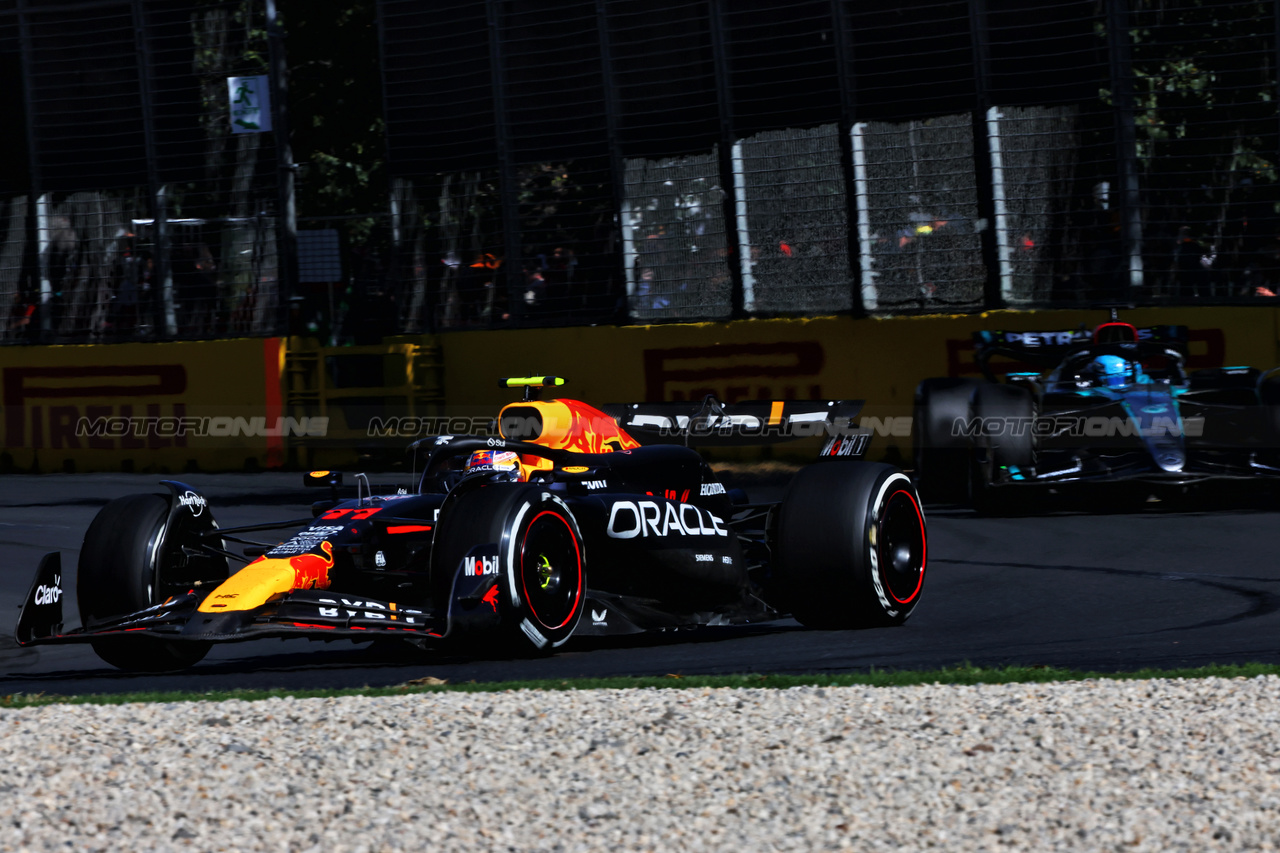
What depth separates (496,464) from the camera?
26.5ft

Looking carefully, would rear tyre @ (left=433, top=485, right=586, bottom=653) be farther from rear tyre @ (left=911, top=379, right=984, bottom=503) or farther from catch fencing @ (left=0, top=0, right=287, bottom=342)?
catch fencing @ (left=0, top=0, right=287, bottom=342)

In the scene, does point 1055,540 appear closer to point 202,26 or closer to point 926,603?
point 926,603

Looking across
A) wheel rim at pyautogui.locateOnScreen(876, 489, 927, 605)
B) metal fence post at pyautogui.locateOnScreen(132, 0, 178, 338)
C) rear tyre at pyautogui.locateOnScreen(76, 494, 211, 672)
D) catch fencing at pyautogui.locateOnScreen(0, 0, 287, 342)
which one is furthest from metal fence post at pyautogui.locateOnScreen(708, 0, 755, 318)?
rear tyre at pyautogui.locateOnScreen(76, 494, 211, 672)

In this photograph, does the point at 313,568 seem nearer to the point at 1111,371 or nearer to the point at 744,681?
the point at 744,681

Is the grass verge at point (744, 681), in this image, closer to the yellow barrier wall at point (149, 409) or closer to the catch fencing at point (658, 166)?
the catch fencing at point (658, 166)

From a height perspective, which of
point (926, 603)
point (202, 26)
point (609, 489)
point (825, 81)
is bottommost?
point (926, 603)

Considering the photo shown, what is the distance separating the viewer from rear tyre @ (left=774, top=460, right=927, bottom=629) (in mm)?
7785

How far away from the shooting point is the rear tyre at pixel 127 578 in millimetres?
7441

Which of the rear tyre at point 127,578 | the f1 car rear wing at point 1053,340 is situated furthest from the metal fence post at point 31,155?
the rear tyre at point 127,578

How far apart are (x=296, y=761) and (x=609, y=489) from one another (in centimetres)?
350

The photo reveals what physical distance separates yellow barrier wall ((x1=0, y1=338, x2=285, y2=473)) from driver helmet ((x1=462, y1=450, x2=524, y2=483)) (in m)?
10.1

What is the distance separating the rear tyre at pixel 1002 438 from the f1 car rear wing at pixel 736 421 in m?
3.06

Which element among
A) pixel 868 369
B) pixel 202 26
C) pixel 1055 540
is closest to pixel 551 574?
pixel 1055 540

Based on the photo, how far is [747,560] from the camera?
27.2 feet
